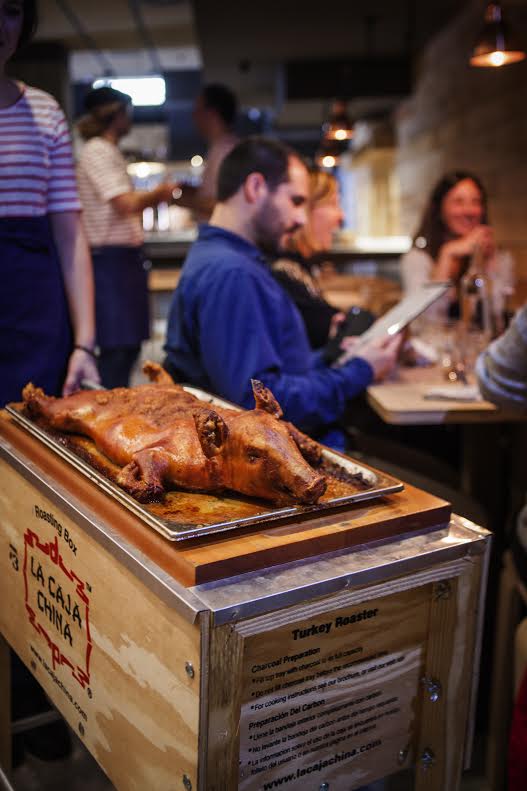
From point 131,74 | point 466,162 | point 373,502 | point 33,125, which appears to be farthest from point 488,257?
point 131,74

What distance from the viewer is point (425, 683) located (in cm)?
113

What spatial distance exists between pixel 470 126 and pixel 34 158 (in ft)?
16.9

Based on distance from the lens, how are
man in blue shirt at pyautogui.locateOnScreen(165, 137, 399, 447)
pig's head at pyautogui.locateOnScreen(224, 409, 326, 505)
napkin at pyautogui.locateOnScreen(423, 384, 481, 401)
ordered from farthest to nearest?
napkin at pyautogui.locateOnScreen(423, 384, 481, 401) < man in blue shirt at pyautogui.locateOnScreen(165, 137, 399, 447) < pig's head at pyautogui.locateOnScreen(224, 409, 326, 505)

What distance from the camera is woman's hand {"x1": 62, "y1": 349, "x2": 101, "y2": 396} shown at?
74.7 inches

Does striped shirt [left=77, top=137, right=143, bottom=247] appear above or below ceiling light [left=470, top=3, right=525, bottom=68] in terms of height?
below

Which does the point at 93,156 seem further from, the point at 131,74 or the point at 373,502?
the point at 131,74

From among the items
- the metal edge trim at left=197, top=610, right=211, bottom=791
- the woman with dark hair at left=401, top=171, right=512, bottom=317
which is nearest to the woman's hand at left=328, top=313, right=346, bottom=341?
the woman with dark hair at left=401, top=171, right=512, bottom=317

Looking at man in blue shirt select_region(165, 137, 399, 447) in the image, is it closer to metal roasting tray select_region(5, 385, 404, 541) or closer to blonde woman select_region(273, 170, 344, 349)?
blonde woman select_region(273, 170, 344, 349)

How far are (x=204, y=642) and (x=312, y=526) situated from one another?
0.22 meters

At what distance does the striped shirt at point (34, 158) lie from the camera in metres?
1.77

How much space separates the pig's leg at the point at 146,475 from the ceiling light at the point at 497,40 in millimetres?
2830

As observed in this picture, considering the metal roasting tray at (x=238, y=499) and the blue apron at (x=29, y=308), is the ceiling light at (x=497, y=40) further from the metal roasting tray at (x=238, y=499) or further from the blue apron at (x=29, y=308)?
the metal roasting tray at (x=238, y=499)

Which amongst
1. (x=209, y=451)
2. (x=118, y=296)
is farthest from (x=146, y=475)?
(x=118, y=296)

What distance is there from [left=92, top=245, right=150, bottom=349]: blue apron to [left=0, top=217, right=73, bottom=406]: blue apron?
62.3 inches
